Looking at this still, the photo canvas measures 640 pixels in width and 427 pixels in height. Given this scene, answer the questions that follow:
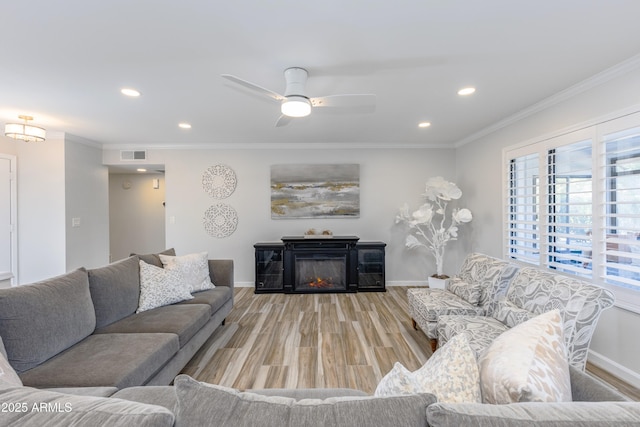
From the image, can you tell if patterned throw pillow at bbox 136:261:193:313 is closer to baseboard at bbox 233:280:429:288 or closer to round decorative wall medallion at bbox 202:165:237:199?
baseboard at bbox 233:280:429:288

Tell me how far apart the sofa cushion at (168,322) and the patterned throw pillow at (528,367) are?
2.10m

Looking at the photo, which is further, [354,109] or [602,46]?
[354,109]

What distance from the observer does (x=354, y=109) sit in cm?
292

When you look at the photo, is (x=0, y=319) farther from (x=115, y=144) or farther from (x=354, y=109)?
(x=115, y=144)

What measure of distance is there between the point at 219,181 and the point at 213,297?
2.69 m

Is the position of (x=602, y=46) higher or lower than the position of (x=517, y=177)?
higher

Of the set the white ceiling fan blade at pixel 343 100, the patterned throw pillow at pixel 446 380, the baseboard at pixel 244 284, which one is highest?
the white ceiling fan blade at pixel 343 100

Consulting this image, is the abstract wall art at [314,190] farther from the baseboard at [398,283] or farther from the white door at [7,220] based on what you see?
the white door at [7,220]

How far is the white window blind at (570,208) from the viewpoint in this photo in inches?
104

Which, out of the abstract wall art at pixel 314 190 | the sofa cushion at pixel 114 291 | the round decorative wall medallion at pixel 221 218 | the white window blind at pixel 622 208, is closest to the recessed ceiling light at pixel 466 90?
the white window blind at pixel 622 208

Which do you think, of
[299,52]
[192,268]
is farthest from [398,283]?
[299,52]

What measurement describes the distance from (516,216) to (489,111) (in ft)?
4.56

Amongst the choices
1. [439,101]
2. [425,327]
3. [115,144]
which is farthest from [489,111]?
[115,144]

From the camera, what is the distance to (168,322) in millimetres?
2258
